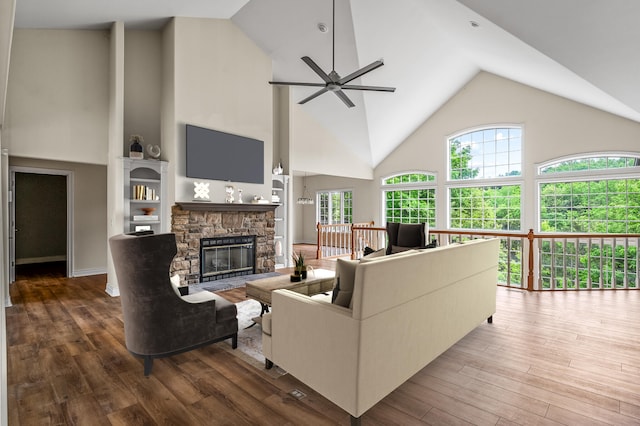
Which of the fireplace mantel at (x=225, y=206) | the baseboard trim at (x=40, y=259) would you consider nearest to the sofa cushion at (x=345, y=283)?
the fireplace mantel at (x=225, y=206)

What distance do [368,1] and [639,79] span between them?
11.8ft

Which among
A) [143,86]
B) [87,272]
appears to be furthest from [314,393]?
Answer: [87,272]

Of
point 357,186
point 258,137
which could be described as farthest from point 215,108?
point 357,186

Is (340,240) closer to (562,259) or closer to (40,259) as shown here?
(562,259)

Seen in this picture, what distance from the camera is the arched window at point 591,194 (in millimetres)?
6090

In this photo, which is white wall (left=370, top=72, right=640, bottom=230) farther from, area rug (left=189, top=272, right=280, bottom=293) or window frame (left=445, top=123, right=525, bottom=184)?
area rug (left=189, top=272, right=280, bottom=293)

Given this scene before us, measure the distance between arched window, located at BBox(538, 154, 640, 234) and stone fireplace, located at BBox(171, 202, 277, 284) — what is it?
580 centimetres

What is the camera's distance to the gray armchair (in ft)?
7.88

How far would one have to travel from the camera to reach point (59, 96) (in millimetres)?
4895

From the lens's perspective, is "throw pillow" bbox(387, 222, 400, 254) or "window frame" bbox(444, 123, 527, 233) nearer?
"throw pillow" bbox(387, 222, 400, 254)

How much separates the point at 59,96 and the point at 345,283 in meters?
5.43

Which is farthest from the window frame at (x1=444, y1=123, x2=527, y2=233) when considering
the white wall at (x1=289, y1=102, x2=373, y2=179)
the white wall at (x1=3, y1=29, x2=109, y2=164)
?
the white wall at (x1=3, y1=29, x2=109, y2=164)

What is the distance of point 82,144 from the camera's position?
510 centimetres

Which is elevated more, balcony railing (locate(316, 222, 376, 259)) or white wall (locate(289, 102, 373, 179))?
white wall (locate(289, 102, 373, 179))
